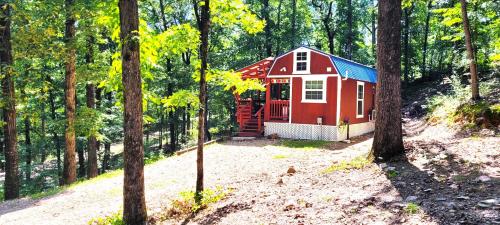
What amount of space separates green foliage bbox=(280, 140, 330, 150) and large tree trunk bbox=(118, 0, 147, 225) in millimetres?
8840

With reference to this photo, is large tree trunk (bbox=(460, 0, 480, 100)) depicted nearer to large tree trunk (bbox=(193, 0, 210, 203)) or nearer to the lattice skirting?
the lattice skirting

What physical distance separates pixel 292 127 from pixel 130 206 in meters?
11.7

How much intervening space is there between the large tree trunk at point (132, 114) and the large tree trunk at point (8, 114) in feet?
24.6

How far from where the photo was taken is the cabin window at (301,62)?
651 inches

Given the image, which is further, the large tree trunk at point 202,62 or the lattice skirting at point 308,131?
the lattice skirting at point 308,131

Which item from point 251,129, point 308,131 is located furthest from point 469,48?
point 251,129

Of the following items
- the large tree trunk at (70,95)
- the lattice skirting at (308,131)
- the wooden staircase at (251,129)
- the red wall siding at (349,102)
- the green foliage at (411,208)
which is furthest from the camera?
the wooden staircase at (251,129)

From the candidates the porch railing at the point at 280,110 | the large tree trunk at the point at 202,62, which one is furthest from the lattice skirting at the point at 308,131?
the large tree trunk at the point at 202,62

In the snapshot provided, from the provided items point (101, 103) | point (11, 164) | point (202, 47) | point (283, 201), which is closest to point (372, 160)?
point (283, 201)

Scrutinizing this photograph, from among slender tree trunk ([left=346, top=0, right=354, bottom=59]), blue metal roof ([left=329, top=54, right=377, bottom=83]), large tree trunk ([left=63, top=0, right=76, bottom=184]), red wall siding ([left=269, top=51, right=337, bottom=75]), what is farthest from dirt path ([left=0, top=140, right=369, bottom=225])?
slender tree trunk ([left=346, top=0, right=354, bottom=59])

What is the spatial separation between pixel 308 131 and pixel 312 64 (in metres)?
3.20

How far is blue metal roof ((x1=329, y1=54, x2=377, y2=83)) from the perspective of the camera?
634 inches

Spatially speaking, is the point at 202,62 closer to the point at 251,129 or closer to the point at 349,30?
the point at 251,129

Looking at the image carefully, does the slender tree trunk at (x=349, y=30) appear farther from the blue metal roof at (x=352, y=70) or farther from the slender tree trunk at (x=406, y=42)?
the blue metal roof at (x=352, y=70)
